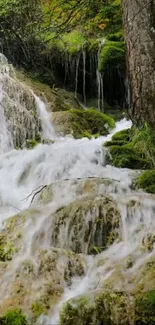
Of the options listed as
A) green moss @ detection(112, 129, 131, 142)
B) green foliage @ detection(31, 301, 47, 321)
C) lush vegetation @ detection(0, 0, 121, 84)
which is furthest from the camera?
lush vegetation @ detection(0, 0, 121, 84)

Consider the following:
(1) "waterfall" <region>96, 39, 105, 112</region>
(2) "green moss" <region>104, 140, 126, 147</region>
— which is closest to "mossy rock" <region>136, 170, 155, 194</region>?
(2) "green moss" <region>104, 140, 126, 147</region>

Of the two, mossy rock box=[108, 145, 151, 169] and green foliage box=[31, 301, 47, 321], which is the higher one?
mossy rock box=[108, 145, 151, 169]

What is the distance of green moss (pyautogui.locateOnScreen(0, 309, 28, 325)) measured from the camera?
3.11m

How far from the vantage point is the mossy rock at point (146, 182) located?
5211mm

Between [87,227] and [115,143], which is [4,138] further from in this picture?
[87,227]

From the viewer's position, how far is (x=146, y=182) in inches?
210

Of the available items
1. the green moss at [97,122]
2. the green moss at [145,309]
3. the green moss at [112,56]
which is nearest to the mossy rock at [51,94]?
the green moss at [97,122]

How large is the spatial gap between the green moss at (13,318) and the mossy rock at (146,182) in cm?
245

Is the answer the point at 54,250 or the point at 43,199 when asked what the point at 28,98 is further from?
the point at 54,250

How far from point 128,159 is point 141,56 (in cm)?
148

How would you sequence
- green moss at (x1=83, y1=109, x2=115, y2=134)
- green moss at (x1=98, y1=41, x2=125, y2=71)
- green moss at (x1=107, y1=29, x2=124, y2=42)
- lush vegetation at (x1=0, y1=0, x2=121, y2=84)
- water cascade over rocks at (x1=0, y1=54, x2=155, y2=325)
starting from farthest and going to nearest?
lush vegetation at (x1=0, y1=0, x2=121, y2=84) → green moss at (x1=107, y1=29, x2=124, y2=42) → green moss at (x1=98, y1=41, x2=125, y2=71) → green moss at (x1=83, y1=109, x2=115, y2=134) → water cascade over rocks at (x1=0, y1=54, x2=155, y2=325)

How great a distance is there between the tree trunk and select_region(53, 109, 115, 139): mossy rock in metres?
2.92

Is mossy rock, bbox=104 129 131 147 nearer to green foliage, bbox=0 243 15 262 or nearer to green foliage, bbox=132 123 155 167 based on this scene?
green foliage, bbox=132 123 155 167

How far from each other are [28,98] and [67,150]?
3003 millimetres
